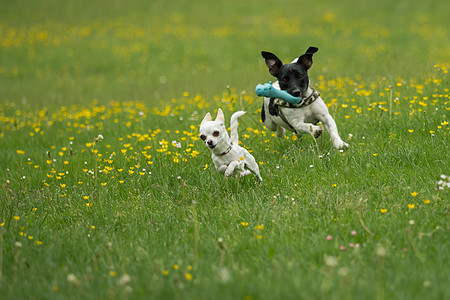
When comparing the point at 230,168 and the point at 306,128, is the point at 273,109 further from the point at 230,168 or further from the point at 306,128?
the point at 230,168

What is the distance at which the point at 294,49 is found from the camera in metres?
16.8

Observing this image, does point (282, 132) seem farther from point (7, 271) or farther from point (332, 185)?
point (7, 271)

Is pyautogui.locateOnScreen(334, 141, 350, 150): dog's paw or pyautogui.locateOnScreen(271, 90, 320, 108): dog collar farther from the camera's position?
pyautogui.locateOnScreen(271, 90, 320, 108): dog collar

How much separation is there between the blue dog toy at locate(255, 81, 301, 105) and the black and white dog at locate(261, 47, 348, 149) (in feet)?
A: 0.21

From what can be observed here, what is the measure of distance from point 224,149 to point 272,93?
3.42ft

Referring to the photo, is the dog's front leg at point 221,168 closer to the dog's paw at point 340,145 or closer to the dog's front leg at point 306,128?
the dog's front leg at point 306,128

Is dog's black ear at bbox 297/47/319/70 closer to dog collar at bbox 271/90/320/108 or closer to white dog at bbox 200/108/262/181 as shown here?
dog collar at bbox 271/90/320/108

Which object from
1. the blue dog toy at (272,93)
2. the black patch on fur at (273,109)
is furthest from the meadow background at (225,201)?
the blue dog toy at (272,93)

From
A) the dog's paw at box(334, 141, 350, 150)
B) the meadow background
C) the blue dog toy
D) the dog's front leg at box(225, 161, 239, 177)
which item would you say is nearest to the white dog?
the dog's front leg at box(225, 161, 239, 177)

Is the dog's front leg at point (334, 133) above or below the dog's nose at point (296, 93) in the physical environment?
below

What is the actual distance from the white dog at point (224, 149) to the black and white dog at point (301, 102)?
0.98 metres

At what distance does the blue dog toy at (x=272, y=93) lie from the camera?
225 inches

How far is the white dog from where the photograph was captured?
5008mm

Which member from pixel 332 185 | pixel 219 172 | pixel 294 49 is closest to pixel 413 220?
pixel 332 185
